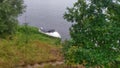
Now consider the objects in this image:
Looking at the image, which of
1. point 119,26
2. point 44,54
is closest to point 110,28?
point 119,26

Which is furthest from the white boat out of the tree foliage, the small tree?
the small tree

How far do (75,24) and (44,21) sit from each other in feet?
138

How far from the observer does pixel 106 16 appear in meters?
26.2

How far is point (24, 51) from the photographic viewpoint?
134 ft

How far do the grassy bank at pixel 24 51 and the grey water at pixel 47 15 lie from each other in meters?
14.8

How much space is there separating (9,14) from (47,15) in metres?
30.6

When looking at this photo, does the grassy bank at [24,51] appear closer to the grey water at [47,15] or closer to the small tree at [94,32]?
the small tree at [94,32]

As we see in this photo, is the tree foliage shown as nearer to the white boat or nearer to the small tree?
the white boat

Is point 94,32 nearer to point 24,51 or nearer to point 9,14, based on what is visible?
point 24,51

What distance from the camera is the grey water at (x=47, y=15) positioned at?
66.1 metres

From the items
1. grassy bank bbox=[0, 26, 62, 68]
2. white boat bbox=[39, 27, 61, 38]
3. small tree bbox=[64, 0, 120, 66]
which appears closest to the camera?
small tree bbox=[64, 0, 120, 66]

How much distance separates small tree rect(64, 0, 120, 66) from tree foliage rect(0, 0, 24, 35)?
15436mm

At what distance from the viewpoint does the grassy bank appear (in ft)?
122

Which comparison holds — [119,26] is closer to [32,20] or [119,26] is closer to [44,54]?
[44,54]
